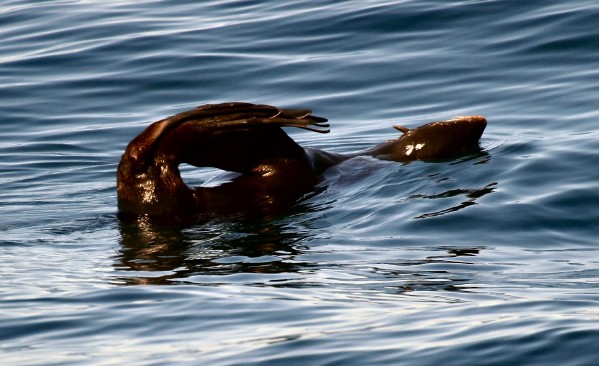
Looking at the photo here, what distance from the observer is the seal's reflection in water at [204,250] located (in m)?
7.12

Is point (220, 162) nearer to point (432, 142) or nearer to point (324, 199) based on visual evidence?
point (324, 199)

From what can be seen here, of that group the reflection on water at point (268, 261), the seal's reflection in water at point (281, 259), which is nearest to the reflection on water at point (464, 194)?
the seal's reflection in water at point (281, 259)

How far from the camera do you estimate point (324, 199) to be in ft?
28.7

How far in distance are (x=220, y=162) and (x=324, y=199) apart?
757 mm

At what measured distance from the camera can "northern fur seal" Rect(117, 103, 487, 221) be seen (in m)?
8.19

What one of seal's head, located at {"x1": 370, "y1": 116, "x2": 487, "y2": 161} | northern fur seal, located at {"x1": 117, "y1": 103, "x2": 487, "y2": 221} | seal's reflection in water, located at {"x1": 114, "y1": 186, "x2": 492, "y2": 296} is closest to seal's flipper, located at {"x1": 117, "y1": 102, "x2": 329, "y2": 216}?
northern fur seal, located at {"x1": 117, "y1": 103, "x2": 487, "y2": 221}

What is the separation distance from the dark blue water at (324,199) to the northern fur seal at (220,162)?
19 cm

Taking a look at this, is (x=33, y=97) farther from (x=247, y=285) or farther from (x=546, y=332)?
(x=546, y=332)

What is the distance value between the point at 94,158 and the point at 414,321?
630 cm

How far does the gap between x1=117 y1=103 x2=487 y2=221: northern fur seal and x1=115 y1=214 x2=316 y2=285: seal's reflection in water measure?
206mm

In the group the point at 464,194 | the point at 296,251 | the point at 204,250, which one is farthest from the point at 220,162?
the point at 464,194

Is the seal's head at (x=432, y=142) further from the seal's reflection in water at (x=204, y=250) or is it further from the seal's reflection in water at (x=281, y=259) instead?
the seal's reflection in water at (x=204, y=250)

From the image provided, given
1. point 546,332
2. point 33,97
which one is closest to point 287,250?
point 546,332

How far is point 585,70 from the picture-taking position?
12812 millimetres
